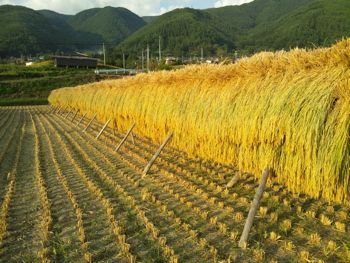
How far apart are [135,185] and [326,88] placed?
5636 mm

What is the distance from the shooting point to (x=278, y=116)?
5.74 meters

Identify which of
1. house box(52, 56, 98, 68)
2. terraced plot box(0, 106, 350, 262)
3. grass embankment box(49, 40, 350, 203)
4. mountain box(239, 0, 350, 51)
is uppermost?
mountain box(239, 0, 350, 51)

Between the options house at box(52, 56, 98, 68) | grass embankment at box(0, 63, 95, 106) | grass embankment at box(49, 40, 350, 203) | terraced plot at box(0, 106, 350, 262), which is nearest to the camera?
grass embankment at box(49, 40, 350, 203)

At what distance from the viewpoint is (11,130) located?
23.1 m

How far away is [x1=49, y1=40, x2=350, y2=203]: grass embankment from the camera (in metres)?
5.02

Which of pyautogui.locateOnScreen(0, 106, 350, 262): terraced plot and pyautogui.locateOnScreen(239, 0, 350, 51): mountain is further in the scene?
pyautogui.locateOnScreen(239, 0, 350, 51): mountain

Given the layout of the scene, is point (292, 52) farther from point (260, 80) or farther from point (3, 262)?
point (3, 262)

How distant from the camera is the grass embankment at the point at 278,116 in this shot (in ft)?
16.5

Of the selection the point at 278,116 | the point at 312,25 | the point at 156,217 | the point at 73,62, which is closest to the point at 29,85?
the point at 73,62

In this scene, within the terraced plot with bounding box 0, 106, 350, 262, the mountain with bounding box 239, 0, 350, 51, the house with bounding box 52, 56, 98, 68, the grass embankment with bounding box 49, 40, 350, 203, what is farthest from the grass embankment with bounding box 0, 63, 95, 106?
the mountain with bounding box 239, 0, 350, 51

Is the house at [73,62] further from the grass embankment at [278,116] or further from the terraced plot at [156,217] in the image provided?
the grass embankment at [278,116]

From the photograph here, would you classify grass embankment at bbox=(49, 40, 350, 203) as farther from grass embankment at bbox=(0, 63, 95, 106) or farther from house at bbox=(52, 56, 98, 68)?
house at bbox=(52, 56, 98, 68)

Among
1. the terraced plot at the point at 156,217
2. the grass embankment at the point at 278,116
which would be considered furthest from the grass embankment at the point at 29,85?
the grass embankment at the point at 278,116

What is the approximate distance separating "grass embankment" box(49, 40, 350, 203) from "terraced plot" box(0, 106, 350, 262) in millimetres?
859
